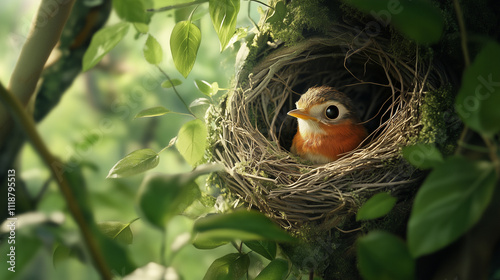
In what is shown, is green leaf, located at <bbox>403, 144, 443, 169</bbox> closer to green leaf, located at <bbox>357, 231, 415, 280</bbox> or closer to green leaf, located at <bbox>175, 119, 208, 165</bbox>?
green leaf, located at <bbox>357, 231, 415, 280</bbox>

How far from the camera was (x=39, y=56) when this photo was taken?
686mm

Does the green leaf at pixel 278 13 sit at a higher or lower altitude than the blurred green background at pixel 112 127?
higher

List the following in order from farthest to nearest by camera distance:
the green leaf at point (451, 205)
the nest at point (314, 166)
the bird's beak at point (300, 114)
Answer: the bird's beak at point (300, 114) < the nest at point (314, 166) < the green leaf at point (451, 205)

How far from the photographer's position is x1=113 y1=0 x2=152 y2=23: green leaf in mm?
551

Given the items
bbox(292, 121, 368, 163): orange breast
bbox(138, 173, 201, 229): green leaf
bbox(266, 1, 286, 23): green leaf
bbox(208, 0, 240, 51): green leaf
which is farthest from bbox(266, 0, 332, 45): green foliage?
bbox(138, 173, 201, 229): green leaf

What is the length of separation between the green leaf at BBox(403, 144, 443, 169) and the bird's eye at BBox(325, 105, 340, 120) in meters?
0.82

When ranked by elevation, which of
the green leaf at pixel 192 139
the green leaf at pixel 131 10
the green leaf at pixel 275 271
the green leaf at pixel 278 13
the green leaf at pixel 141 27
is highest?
the green leaf at pixel 131 10

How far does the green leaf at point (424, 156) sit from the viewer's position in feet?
1.60

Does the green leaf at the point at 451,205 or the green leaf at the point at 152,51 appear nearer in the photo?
the green leaf at the point at 451,205

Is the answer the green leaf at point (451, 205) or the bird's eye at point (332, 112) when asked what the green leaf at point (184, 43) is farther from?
the bird's eye at point (332, 112)

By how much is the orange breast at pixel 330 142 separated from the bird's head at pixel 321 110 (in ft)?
0.05

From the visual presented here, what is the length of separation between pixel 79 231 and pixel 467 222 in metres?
0.48

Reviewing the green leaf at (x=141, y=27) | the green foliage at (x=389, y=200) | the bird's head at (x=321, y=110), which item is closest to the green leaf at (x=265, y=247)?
the green foliage at (x=389, y=200)

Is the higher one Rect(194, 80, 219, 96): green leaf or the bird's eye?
Rect(194, 80, 219, 96): green leaf
